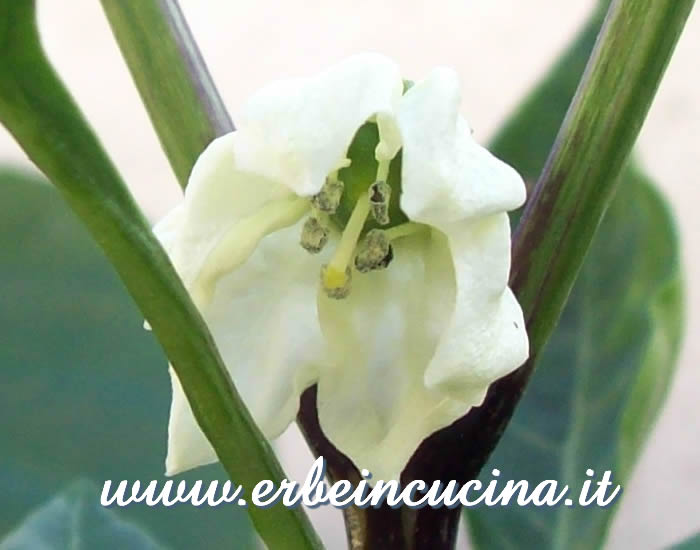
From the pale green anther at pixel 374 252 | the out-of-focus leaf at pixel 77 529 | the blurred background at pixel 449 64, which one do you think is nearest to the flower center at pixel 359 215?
the pale green anther at pixel 374 252

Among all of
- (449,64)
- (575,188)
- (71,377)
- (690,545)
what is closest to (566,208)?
(575,188)

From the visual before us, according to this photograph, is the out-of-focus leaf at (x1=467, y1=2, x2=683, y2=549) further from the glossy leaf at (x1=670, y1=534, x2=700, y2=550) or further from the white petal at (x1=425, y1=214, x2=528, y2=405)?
the white petal at (x1=425, y1=214, x2=528, y2=405)

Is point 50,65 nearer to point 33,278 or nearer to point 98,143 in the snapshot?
point 98,143

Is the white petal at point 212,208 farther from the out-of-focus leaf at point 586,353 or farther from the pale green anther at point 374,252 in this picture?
the out-of-focus leaf at point 586,353

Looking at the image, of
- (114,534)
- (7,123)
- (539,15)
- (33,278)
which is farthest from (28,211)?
(539,15)

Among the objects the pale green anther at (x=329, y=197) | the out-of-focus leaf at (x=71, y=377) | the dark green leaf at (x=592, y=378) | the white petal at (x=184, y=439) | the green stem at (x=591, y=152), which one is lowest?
the dark green leaf at (x=592, y=378)

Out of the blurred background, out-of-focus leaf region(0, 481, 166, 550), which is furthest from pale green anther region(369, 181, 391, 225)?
the blurred background

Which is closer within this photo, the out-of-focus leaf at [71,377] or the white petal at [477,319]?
the white petal at [477,319]

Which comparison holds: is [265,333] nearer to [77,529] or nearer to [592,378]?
[77,529]

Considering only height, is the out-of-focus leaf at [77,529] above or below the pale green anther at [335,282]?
below
